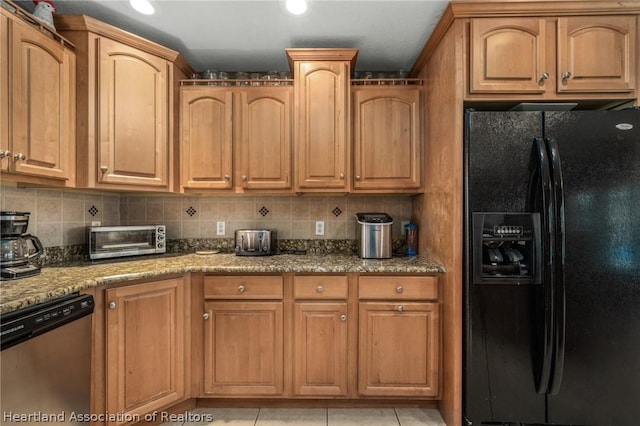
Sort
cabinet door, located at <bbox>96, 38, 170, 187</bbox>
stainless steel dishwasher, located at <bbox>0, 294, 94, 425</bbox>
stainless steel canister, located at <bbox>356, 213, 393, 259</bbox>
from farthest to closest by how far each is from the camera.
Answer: stainless steel canister, located at <bbox>356, 213, 393, 259</bbox>
cabinet door, located at <bbox>96, 38, 170, 187</bbox>
stainless steel dishwasher, located at <bbox>0, 294, 94, 425</bbox>

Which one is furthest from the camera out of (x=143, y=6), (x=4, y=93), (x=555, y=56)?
(x=143, y=6)

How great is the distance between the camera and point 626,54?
151 centimetres

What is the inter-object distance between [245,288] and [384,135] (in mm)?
1393

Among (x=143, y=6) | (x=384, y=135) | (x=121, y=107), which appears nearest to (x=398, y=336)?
(x=384, y=135)

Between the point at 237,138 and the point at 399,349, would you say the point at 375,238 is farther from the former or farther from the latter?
the point at 237,138

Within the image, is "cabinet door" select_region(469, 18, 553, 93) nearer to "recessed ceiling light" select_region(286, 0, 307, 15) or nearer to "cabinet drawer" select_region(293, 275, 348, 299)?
"recessed ceiling light" select_region(286, 0, 307, 15)

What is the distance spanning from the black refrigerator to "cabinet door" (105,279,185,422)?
64.9 inches

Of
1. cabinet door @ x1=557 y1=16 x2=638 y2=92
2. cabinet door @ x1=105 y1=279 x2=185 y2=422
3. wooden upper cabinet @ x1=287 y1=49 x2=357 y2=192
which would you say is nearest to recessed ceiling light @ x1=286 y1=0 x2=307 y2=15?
wooden upper cabinet @ x1=287 y1=49 x2=357 y2=192

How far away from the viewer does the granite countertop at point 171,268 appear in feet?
4.17

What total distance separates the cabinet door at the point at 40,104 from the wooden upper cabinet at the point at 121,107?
66mm

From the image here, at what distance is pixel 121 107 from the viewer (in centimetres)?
176

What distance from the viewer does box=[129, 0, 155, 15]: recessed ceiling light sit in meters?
1.60

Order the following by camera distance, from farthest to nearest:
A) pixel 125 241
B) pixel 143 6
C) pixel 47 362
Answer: pixel 125 241
pixel 143 6
pixel 47 362

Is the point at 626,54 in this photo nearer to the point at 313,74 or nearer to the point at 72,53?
the point at 313,74
